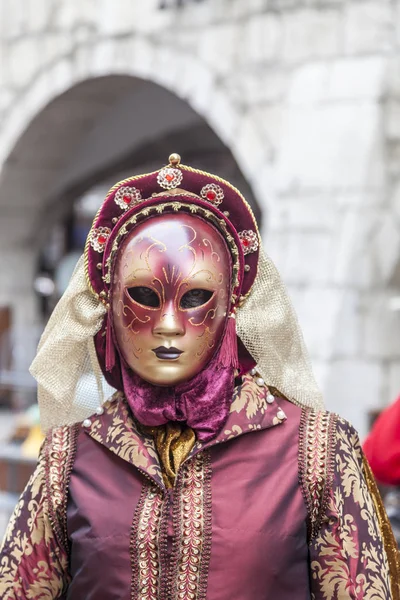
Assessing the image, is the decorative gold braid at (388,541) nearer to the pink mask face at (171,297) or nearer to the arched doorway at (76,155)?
the pink mask face at (171,297)

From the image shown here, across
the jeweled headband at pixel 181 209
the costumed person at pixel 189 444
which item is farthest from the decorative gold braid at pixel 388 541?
the jeweled headband at pixel 181 209

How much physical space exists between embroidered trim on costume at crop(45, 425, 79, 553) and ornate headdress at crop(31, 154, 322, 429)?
0.12 meters

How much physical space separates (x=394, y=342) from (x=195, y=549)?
3.79m

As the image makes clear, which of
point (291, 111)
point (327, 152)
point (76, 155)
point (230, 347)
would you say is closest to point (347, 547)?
point (230, 347)

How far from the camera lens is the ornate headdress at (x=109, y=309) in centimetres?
193

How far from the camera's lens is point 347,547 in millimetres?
1804

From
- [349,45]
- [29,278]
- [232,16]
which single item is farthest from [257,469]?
[29,278]

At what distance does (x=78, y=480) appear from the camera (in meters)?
1.87

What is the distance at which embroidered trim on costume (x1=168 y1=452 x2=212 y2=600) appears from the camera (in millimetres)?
1761

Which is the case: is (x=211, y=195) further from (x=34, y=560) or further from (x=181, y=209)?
(x=34, y=560)

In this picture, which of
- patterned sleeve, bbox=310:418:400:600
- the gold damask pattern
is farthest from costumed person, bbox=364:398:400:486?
the gold damask pattern

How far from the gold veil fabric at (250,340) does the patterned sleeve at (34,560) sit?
0.23m

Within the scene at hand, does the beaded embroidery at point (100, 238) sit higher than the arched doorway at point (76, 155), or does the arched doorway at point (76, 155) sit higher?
the arched doorway at point (76, 155)

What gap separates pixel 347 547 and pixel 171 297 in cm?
52
